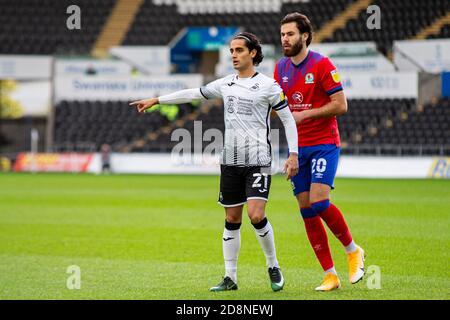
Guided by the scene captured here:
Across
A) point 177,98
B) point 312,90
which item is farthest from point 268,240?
point 177,98

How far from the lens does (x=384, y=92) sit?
36.6 m

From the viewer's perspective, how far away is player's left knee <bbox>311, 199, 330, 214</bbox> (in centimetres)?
779

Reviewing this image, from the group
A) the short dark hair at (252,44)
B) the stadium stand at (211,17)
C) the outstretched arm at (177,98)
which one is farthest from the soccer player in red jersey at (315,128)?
the stadium stand at (211,17)

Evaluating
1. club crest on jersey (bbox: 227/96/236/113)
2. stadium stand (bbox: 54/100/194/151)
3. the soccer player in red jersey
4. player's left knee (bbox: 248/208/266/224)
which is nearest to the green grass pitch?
the soccer player in red jersey

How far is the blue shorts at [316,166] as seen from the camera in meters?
7.82

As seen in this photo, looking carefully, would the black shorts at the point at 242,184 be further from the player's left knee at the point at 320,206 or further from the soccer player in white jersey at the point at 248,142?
the player's left knee at the point at 320,206

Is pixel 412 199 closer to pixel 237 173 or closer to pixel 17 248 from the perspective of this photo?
pixel 17 248

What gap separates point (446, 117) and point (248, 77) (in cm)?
2766

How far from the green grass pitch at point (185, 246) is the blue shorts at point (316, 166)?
101 centimetres

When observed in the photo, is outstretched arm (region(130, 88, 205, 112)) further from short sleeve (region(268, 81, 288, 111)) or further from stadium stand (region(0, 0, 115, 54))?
stadium stand (region(0, 0, 115, 54))

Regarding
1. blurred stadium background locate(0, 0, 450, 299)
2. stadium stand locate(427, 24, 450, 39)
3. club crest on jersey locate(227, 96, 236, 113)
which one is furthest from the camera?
stadium stand locate(427, 24, 450, 39)

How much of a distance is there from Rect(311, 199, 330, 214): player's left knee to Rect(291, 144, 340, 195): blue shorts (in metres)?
0.18

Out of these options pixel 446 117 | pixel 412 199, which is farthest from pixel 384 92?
pixel 412 199
